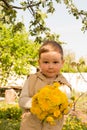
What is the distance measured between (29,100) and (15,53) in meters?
19.2

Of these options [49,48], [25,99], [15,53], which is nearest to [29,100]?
[25,99]

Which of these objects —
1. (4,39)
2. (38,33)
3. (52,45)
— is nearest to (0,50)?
(4,39)

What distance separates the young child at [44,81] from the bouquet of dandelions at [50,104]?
0.15 m

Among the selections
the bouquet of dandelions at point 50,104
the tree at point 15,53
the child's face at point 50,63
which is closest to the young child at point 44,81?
the child's face at point 50,63

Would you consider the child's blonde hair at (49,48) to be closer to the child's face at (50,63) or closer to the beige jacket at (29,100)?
the child's face at (50,63)

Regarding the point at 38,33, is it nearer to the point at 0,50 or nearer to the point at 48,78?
the point at 48,78

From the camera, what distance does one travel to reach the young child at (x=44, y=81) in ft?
10.7

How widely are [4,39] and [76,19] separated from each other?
12.9 m

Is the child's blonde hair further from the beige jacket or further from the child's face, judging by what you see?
the beige jacket

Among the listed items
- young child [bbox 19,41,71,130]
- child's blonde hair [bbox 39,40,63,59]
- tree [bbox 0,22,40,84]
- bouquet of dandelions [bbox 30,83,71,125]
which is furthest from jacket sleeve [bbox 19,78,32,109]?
tree [bbox 0,22,40,84]

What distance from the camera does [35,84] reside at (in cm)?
334

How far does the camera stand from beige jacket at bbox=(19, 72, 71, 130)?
3246mm

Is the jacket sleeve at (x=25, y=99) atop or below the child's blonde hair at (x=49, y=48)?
below

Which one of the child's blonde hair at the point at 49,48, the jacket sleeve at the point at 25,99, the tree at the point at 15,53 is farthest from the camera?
the tree at the point at 15,53
